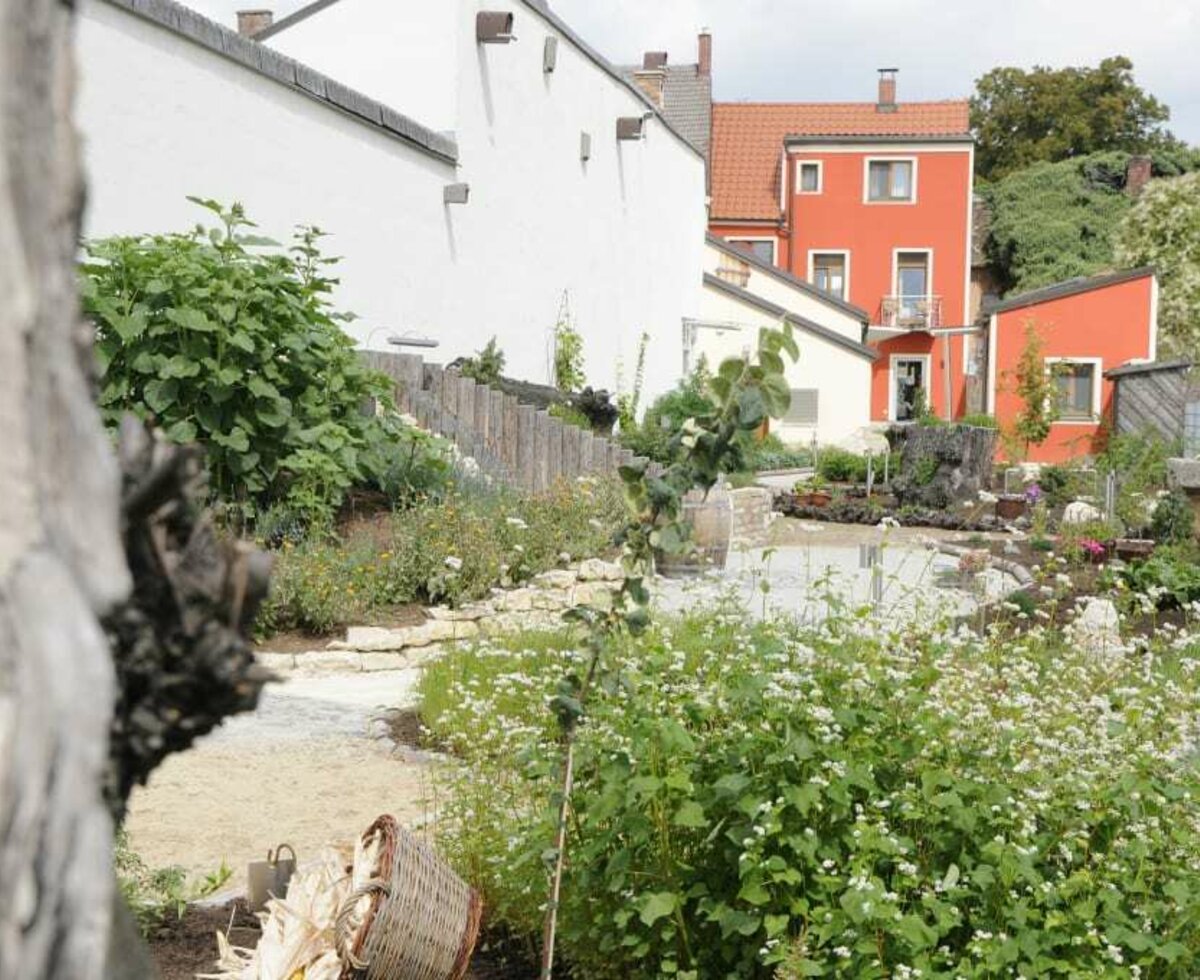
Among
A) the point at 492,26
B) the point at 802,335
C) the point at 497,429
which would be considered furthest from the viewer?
the point at 802,335

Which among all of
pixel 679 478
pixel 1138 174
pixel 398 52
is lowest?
pixel 679 478

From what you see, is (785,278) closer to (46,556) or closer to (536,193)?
(536,193)

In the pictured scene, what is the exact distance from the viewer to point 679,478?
3205mm

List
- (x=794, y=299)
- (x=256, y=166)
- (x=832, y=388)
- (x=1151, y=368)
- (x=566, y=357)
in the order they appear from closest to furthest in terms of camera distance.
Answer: (x=256, y=166) < (x=566, y=357) < (x=1151, y=368) < (x=832, y=388) < (x=794, y=299)

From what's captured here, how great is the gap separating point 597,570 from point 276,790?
558cm

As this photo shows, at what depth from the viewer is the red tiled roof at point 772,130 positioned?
140 ft

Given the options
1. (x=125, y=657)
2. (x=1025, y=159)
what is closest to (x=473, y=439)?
(x=125, y=657)

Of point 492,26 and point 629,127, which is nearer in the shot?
point 492,26

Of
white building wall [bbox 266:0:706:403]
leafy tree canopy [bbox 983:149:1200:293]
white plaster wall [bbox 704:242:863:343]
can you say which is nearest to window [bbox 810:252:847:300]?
white plaster wall [bbox 704:242:863:343]

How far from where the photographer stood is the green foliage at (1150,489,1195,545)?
44.7 ft

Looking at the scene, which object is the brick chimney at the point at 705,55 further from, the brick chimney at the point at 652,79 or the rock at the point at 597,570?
the rock at the point at 597,570

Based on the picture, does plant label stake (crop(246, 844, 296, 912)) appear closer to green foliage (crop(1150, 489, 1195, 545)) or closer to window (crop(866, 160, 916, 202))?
green foliage (crop(1150, 489, 1195, 545))

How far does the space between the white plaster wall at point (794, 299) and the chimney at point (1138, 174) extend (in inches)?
577

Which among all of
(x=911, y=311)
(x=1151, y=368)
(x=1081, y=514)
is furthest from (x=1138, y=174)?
(x=1081, y=514)
